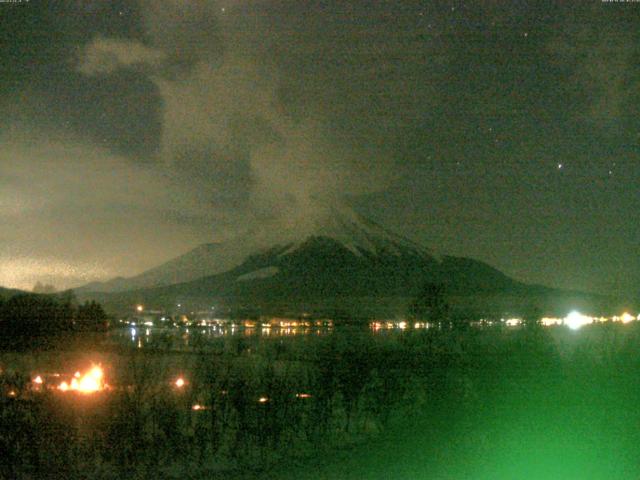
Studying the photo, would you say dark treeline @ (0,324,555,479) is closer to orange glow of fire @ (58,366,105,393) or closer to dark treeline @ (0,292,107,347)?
orange glow of fire @ (58,366,105,393)

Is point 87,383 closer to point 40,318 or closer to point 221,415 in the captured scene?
point 221,415

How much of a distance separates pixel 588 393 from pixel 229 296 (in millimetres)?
76960

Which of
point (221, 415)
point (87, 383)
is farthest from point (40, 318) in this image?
point (221, 415)

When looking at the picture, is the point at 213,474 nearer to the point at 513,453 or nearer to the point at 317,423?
the point at 317,423

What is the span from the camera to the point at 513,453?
443 inches

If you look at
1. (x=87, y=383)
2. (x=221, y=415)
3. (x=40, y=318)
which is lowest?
(x=221, y=415)

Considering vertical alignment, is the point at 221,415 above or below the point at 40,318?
below

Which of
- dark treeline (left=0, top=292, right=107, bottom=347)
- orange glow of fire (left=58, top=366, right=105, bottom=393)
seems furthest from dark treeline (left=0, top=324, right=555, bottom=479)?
dark treeline (left=0, top=292, right=107, bottom=347)

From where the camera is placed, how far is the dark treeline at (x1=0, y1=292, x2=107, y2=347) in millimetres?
24266

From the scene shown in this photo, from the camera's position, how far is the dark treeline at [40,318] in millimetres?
24266

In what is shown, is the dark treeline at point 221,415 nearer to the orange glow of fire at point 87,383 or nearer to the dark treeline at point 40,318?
the orange glow of fire at point 87,383

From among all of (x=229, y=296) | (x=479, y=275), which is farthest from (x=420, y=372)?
(x=479, y=275)

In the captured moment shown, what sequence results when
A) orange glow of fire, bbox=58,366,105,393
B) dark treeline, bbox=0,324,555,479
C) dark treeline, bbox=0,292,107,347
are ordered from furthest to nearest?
dark treeline, bbox=0,292,107,347
orange glow of fire, bbox=58,366,105,393
dark treeline, bbox=0,324,555,479

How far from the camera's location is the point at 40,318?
25406 millimetres
